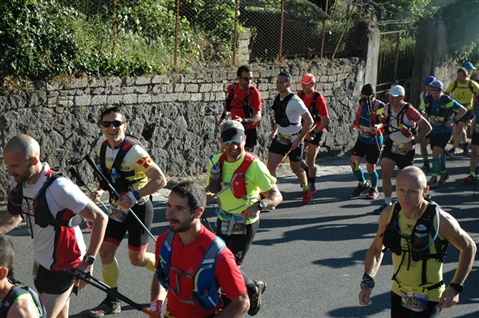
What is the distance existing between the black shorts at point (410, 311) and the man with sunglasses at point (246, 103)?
6.16 metres

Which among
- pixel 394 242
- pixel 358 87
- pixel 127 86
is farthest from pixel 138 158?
pixel 358 87

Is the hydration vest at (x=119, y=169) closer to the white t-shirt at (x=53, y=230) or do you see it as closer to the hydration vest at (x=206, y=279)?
the white t-shirt at (x=53, y=230)

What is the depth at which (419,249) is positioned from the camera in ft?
15.3

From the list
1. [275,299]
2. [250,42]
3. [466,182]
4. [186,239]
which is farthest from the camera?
[250,42]

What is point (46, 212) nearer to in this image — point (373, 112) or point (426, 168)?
point (373, 112)

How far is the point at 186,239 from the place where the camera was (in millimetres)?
4090

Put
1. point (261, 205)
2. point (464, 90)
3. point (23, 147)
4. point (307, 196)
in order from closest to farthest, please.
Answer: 1. point (23, 147)
2. point (261, 205)
3. point (307, 196)
4. point (464, 90)

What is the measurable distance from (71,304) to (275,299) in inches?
77.6

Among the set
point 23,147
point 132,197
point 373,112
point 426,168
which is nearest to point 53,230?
point 23,147

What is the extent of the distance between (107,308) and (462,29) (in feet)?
50.6

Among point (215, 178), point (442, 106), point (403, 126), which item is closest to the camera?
Answer: point (215, 178)

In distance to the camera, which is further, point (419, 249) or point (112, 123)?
point (112, 123)

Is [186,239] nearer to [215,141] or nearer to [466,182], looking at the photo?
[215,141]

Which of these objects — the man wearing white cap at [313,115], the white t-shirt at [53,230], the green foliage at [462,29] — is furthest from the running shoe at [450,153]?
the white t-shirt at [53,230]
